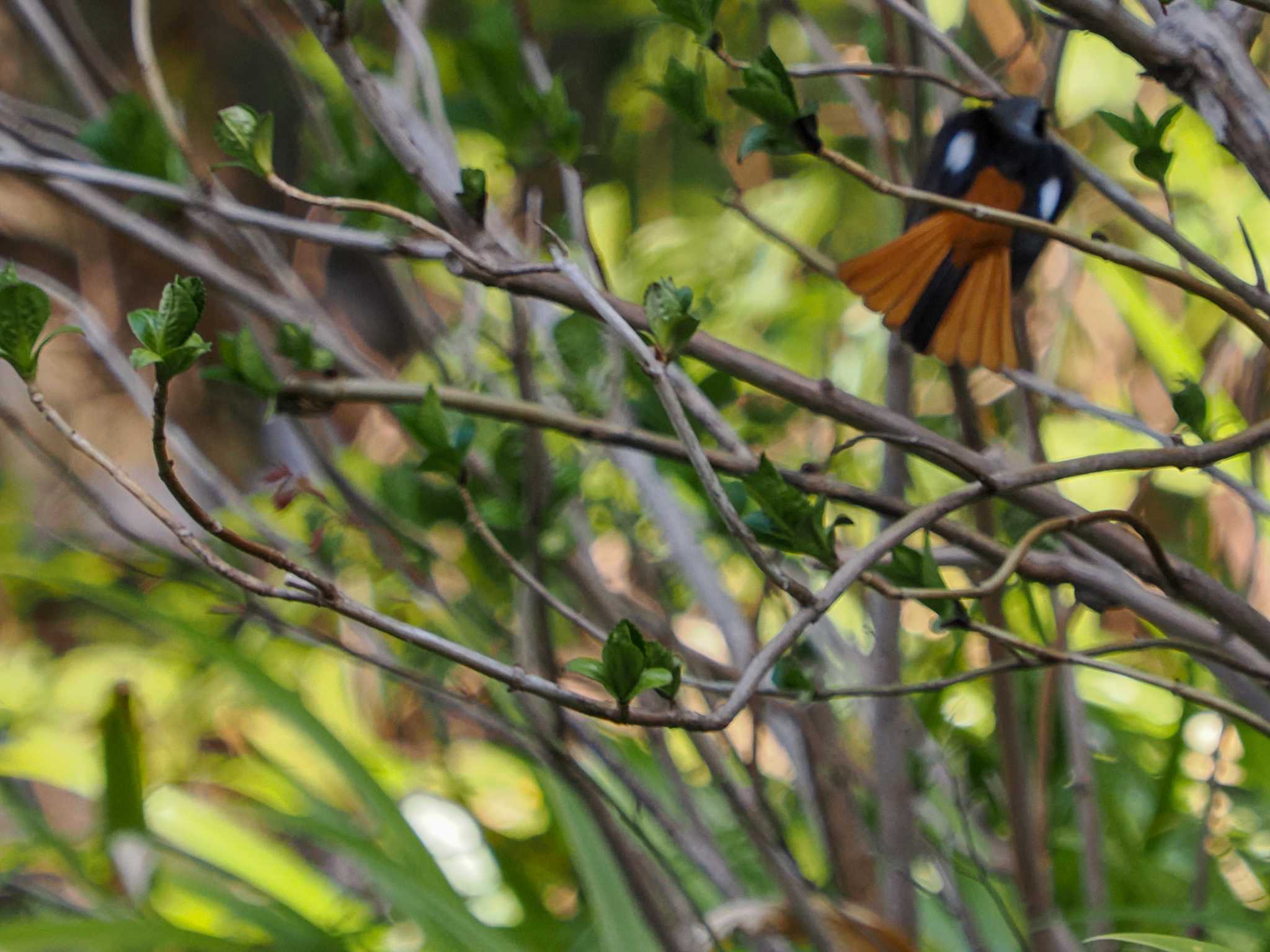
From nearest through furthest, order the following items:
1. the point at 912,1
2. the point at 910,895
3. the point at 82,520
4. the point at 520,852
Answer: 1. the point at 912,1
2. the point at 910,895
3. the point at 520,852
4. the point at 82,520

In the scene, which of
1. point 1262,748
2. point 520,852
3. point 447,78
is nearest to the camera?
point 1262,748

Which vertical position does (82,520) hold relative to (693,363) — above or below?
above

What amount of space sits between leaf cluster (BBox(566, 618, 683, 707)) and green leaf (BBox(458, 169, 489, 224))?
0.21 meters

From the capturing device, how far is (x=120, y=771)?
871mm

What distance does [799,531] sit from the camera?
16.5 inches

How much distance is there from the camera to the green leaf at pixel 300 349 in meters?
0.53

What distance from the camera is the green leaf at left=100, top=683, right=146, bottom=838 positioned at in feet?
2.85

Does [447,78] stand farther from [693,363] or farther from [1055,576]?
[1055,576]

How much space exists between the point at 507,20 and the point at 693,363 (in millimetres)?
281

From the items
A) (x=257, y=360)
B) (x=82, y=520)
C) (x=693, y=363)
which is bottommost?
(x=257, y=360)

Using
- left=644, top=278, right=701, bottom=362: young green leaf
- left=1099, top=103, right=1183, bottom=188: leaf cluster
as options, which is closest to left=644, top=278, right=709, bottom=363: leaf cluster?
left=644, top=278, right=701, bottom=362: young green leaf

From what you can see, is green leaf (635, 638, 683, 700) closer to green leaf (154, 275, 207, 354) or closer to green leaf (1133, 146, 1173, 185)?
green leaf (154, 275, 207, 354)

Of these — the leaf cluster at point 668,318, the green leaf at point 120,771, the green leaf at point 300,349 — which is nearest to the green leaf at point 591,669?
the leaf cluster at point 668,318

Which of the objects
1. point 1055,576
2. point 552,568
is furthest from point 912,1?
point 552,568
